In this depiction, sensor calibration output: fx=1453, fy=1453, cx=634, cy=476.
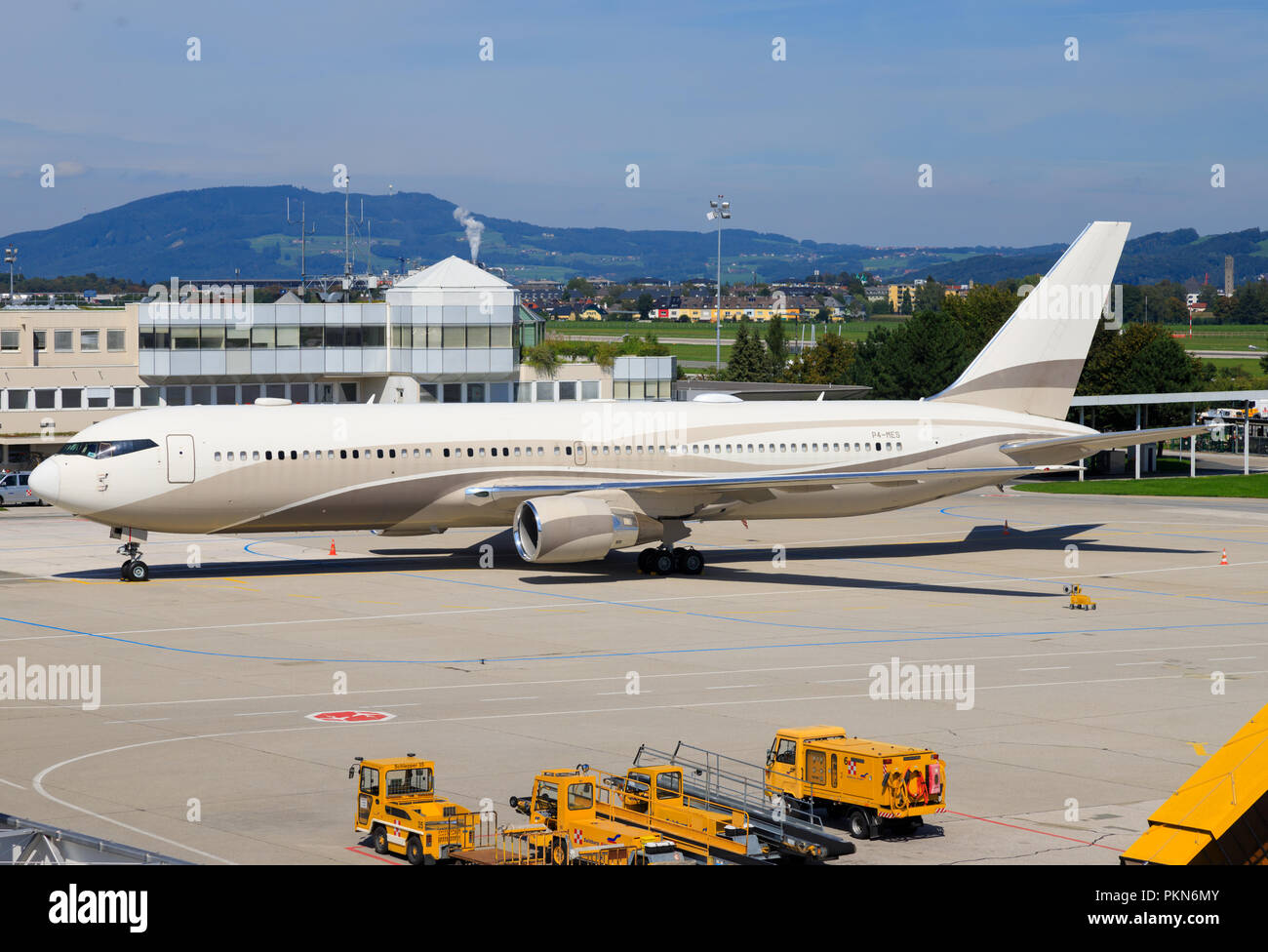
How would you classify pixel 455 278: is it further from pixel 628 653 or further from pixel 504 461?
pixel 628 653

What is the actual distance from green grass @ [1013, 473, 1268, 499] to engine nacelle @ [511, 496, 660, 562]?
41.9m

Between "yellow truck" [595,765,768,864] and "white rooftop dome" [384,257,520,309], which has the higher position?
"white rooftop dome" [384,257,520,309]

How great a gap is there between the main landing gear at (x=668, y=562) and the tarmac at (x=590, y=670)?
718mm

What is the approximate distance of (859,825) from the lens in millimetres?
21016

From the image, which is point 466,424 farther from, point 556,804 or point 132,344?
point 132,344

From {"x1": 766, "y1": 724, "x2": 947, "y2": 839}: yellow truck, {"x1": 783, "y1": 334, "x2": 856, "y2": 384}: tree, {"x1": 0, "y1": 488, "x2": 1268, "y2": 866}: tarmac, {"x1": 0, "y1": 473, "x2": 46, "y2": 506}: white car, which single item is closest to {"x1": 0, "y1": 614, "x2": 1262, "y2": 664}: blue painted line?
{"x1": 0, "y1": 488, "x2": 1268, "y2": 866}: tarmac

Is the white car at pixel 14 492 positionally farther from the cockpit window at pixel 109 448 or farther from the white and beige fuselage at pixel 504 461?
the white and beige fuselage at pixel 504 461

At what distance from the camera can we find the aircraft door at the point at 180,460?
44938 mm

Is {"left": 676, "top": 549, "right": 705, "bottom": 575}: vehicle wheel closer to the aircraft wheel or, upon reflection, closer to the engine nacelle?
the aircraft wheel

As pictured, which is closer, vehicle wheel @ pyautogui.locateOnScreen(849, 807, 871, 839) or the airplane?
vehicle wheel @ pyautogui.locateOnScreen(849, 807, 871, 839)

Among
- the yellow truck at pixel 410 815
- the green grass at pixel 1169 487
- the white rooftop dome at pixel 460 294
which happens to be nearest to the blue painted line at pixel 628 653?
the yellow truck at pixel 410 815

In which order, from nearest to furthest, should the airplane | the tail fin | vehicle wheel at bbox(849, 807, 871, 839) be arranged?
1. vehicle wheel at bbox(849, 807, 871, 839)
2. the airplane
3. the tail fin

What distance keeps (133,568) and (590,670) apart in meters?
20.3

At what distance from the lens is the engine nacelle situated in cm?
4516
